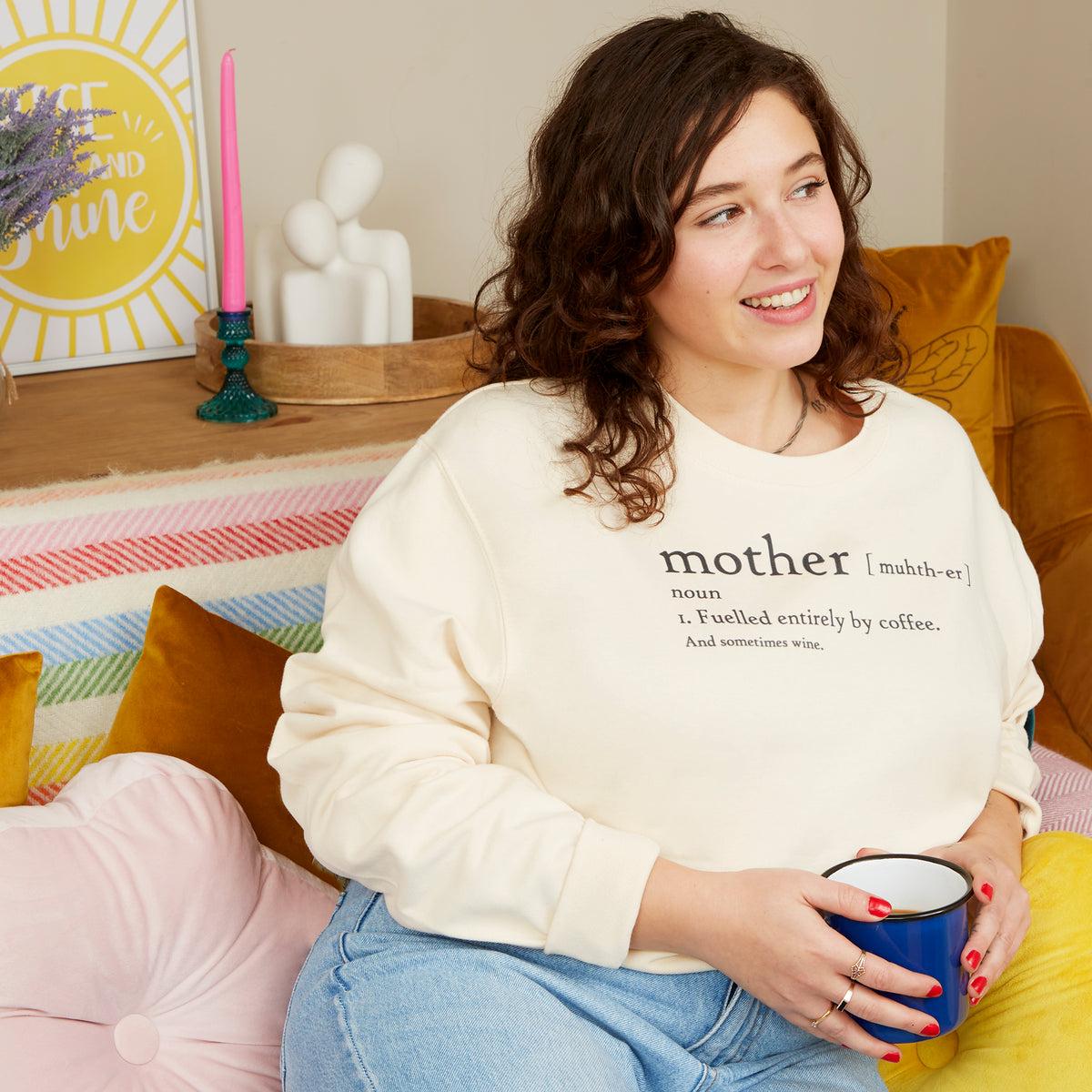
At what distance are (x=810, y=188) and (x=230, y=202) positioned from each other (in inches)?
25.6

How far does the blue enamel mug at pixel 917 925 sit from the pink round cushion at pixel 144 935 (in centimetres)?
52

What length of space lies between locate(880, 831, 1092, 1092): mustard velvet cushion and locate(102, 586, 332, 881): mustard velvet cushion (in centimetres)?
63

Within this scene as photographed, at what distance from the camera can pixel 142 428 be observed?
1.43 metres

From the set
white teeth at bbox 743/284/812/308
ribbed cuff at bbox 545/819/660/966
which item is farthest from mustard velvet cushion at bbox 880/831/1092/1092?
white teeth at bbox 743/284/812/308

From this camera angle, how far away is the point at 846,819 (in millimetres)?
958

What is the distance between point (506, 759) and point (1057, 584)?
3.30ft

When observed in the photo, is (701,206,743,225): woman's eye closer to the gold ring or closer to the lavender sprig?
the gold ring

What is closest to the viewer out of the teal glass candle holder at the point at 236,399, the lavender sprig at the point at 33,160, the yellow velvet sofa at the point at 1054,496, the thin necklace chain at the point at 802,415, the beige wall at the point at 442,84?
the thin necklace chain at the point at 802,415

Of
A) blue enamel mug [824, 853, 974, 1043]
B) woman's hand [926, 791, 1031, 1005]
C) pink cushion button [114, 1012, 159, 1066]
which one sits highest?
blue enamel mug [824, 853, 974, 1043]

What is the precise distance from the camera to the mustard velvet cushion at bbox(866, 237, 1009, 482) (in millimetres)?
1770

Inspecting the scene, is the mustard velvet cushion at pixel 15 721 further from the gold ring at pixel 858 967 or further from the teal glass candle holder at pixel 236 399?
the gold ring at pixel 858 967

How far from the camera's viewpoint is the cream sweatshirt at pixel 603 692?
0.91 m

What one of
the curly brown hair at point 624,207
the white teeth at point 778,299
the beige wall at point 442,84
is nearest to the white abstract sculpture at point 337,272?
the beige wall at point 442,84

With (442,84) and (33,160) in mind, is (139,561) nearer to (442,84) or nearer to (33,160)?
(33,160)
